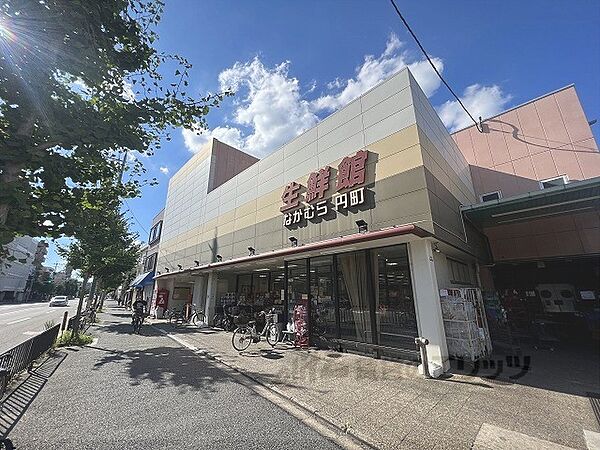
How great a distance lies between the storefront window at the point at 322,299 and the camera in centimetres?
920

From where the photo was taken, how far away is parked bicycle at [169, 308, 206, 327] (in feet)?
53.4

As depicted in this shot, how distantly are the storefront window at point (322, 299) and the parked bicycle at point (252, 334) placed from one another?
5.38ft

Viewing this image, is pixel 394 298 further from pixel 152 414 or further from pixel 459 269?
pixel 152 414

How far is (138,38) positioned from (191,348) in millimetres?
9793

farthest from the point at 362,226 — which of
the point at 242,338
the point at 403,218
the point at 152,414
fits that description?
the point at 152,414

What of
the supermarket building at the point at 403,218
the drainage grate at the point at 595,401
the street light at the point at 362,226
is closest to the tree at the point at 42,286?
the supermarket building at the point at 403,218

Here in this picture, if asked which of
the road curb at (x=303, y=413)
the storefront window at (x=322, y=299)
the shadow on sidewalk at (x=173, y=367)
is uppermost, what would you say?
the storefront window at (x=322, y=299)

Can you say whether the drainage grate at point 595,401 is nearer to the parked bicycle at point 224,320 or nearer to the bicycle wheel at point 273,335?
the bicycle wheel at point 273,335

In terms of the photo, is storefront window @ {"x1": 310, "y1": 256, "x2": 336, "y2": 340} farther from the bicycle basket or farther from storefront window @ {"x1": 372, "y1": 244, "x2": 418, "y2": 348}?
the bicycle basket

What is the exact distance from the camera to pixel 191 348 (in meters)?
9.55

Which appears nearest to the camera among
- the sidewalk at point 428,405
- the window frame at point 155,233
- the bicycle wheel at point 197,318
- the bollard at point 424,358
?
the sidewalk at point 428,405

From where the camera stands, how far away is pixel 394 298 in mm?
7781

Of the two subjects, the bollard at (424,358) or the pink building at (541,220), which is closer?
the bollard at (424,358)

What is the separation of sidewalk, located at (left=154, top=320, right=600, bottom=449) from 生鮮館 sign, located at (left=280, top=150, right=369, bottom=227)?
4825mm
